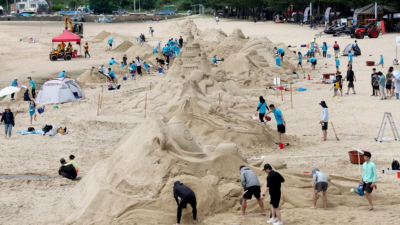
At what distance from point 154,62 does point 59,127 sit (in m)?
20.3

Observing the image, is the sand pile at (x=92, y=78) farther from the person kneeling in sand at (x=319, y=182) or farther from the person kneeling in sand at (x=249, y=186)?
the person kneeling in sand at (x=319, y=182)

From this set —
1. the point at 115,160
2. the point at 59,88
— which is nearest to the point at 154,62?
the point at 59,88

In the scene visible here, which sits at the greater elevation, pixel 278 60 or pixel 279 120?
pixel 278 60

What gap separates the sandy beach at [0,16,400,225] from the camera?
11523 millimetres

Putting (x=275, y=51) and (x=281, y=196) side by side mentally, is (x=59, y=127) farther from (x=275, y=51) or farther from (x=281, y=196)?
(x=275, y=51)

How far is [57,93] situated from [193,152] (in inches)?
582

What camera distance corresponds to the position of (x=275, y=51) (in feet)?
121

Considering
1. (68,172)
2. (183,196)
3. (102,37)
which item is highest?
(102,37)

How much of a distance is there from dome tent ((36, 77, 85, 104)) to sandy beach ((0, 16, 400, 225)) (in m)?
0.57

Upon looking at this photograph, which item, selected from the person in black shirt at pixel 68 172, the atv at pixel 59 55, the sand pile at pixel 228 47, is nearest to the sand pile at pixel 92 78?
the sand pile at pixel 228 47

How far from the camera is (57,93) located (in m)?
26.1

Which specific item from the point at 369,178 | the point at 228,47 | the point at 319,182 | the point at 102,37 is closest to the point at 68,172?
the point at 319,182

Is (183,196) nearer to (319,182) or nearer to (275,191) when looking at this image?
(275,191)

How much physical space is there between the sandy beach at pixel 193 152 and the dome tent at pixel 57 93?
1.86 ft
